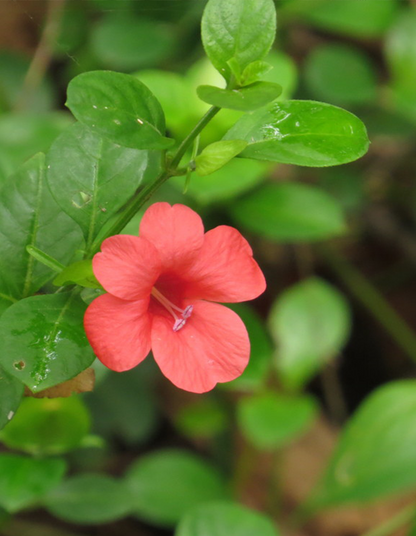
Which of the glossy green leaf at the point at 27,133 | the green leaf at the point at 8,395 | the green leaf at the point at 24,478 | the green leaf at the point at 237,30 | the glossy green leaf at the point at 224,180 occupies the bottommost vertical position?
the green leaf at the point at 24,478

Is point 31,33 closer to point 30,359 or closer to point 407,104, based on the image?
point 407,104

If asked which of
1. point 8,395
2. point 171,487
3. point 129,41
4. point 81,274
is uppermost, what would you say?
point 81,274

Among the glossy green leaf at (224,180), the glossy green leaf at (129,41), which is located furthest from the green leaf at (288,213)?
the glossy green leaf at (129,41)

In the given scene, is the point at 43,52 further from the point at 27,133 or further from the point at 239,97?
the point at 239,97

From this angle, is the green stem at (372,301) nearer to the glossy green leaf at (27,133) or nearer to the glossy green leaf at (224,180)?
the glossy green leaf at (224,180)

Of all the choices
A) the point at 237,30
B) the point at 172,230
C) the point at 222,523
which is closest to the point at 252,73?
the point at 237,30

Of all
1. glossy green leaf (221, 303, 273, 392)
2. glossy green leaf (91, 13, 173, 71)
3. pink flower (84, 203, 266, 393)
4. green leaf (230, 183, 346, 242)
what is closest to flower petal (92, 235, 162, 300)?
pink flower (84, 203, 266, 393)
